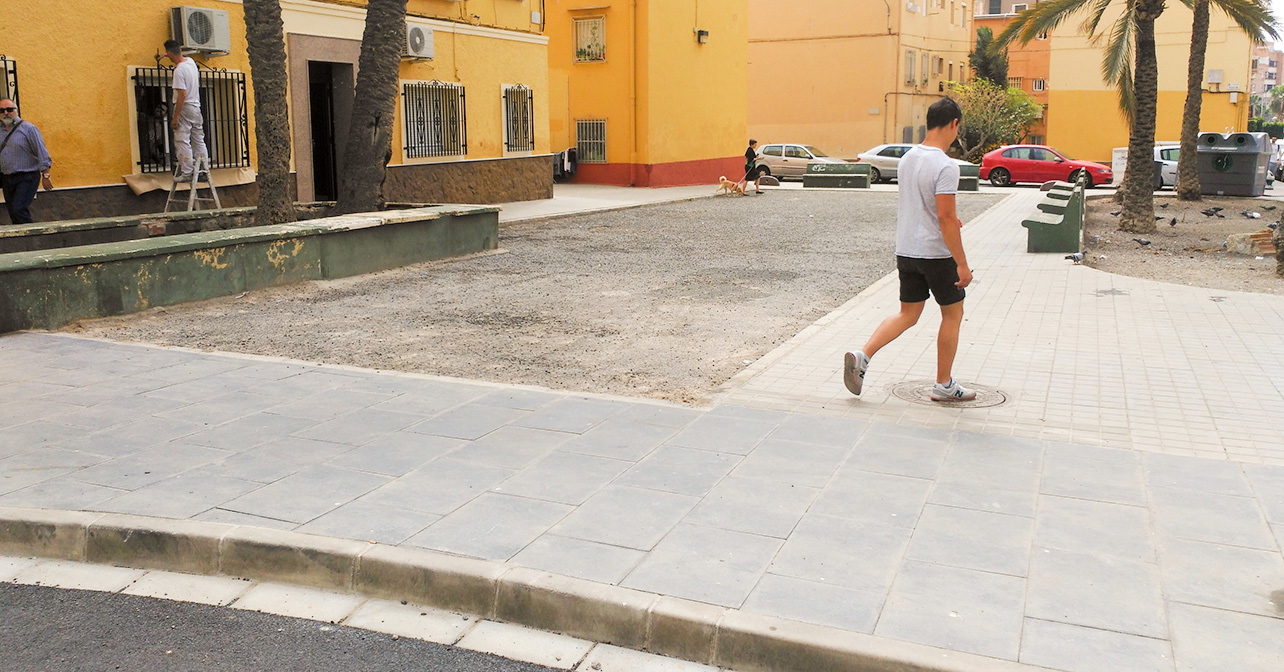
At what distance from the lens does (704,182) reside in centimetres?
3116

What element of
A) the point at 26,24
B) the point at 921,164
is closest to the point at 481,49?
the point at 26,24

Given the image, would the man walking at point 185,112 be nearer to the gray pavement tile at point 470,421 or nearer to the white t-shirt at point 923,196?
the gray pavement tile at point 470,421

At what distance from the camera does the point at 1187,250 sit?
1417 centimetres

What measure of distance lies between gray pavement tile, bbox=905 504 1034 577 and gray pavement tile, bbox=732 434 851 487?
57 centimetres

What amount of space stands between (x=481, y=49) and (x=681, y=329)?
42.5ft

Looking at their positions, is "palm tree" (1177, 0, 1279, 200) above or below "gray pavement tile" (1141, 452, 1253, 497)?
above

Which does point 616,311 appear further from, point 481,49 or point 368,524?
point 481,49

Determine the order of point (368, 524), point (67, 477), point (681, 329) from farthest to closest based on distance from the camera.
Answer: point (681, 329) < point (67, 477) < point (368, 524)

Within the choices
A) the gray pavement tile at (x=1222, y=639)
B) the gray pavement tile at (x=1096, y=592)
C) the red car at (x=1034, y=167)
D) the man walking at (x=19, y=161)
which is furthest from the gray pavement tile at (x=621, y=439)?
the red car at (x=1034, y=167)

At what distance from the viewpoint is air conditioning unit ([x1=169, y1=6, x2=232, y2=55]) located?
13586mm

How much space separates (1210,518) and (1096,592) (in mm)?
1004

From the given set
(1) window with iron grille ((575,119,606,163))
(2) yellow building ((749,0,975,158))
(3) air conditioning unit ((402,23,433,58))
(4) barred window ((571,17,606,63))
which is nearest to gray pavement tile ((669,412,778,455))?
(3) air conditioning unit ((402,23,433,58))

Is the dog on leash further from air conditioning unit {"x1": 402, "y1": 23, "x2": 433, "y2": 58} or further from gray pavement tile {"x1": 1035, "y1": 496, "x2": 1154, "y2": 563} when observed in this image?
gray pavement tile {"x1": 1035, "y1": 496, "x2": 1154, "y2": 563}

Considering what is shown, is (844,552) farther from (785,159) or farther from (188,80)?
(785,159)
